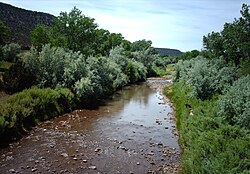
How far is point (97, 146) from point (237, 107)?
8267mm

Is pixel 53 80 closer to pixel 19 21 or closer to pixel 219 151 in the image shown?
pixel 219 151

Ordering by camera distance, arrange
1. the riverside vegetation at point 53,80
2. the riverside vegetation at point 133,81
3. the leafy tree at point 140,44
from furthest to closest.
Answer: the leafy tree at point 140,44
the riverside vegetation at point 53,80
the riverside vegetation at point 133,81

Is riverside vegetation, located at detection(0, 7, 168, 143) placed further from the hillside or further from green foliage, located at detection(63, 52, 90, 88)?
the hillside

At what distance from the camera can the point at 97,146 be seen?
56.3ft

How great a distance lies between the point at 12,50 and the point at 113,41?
3416 centimetres

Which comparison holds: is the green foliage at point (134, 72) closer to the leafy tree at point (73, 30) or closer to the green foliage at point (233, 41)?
the leafy tree at point (73, 30)

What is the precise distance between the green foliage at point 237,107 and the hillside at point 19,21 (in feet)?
226

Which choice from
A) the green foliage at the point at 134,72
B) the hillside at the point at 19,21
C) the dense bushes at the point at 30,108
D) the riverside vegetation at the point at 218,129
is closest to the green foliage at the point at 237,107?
the riverside vegetation at the point at 218,129

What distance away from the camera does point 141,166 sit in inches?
570

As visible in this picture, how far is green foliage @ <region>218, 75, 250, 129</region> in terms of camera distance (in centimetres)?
1314

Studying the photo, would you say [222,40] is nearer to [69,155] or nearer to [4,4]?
[69,155]

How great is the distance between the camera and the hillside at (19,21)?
80.2 meters

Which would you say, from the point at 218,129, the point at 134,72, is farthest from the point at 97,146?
the point at 134,72

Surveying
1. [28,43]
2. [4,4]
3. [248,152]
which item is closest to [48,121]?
[248,152]
